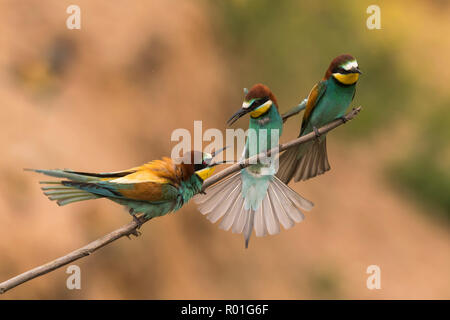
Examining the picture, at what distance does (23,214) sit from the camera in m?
2.81

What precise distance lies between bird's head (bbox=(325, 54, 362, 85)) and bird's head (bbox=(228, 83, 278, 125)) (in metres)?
0.25

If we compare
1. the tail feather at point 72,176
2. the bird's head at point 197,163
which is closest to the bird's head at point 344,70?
the bird's head at point 197,163

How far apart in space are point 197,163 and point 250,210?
Result: 0.75 feet

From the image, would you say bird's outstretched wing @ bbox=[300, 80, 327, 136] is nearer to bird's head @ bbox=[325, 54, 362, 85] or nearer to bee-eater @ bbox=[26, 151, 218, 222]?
bird's head @ bbox=[325, 54, 362, 85]

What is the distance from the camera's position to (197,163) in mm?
1325

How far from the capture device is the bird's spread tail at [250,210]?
1.33 meters

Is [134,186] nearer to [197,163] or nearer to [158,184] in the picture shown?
[158,184]

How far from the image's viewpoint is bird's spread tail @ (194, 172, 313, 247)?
52.4 inches

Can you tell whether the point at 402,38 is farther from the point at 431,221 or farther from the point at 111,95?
the point at 111,95

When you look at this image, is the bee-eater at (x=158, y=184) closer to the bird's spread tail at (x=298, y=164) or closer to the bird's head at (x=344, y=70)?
the bird's spread tail at (x=298, y=164)

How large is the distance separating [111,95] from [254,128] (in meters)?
2.02

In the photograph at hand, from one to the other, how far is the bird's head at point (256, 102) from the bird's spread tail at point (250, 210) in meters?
0.19

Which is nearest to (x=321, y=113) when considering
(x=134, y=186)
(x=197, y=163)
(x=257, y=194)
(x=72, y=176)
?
(x=257, y=194)

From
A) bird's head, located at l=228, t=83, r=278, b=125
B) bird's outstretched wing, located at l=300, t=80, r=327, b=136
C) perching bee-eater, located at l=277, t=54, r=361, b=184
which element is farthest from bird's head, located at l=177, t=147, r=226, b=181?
bird's outstretched wing, located at l=300, t=80, r=327, b=136
